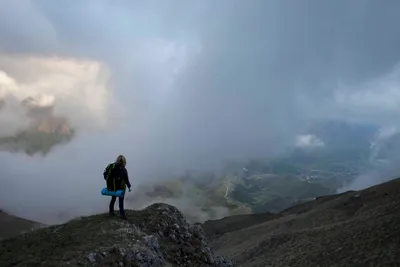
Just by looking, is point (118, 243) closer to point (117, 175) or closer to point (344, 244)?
point (117, 175)

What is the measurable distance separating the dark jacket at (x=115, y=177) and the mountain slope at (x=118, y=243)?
2.58m

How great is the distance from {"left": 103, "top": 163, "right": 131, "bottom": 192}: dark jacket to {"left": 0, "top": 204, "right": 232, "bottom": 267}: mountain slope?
258 centimetres

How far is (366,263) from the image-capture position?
139 ft

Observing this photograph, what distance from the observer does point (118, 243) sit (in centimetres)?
2547

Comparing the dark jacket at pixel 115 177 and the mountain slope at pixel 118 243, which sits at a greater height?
the dark jacket at pixel 115 177

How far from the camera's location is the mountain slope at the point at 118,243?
23.5 metres

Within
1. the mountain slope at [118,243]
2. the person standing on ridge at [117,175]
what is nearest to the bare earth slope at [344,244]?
the mountain slope at [118,243]

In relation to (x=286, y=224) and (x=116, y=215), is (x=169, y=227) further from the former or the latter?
(x=286, y=224)

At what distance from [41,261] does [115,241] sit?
15.0ft

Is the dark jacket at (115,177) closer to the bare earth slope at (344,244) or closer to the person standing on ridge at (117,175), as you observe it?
the person standing on ridge at (117,175)

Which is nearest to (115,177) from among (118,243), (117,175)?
(117,175)

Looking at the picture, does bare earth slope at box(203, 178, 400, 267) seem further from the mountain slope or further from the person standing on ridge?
→ the person standing on ridge

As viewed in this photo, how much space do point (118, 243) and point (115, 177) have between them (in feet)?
16.0

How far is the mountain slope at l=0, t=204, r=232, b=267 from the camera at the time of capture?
23.5m
